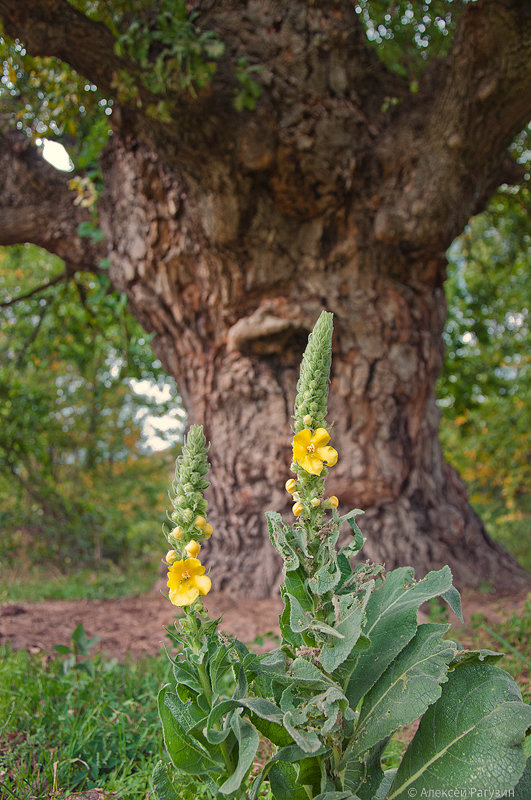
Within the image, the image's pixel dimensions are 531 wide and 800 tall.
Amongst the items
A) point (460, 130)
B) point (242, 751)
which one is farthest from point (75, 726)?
point (460, 130)

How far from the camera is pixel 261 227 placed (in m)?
3.88

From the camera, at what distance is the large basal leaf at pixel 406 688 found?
116 cm

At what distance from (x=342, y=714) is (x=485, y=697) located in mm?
315

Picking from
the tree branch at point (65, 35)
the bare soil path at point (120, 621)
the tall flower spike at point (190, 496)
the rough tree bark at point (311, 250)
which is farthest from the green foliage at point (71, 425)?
the tall flower spike at point (190, 496)

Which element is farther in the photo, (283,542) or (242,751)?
(283,542)

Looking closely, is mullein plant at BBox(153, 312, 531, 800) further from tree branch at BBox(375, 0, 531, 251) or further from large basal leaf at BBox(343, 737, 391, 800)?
tree branch at BBox(375, 0, 531, 251)

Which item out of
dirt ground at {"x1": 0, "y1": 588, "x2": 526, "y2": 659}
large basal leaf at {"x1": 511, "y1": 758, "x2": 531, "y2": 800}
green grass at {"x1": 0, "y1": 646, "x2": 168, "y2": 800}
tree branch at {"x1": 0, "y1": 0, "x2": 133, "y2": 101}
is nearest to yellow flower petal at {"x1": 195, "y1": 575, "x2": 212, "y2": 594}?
large basal leaf at {"x1": 511, "y1": 758, "x2": 531, "y2": 800}

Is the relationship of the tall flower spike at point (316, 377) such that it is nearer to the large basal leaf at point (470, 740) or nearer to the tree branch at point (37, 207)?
the large basal leaf at point (470, 740)

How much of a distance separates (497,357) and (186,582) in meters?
5.93

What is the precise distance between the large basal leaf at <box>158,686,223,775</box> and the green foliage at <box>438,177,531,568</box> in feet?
16.7

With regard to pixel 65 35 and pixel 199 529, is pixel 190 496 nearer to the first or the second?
pixel 199 529

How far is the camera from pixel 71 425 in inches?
317

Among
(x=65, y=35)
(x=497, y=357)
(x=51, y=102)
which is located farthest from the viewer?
(x=497, y=357)

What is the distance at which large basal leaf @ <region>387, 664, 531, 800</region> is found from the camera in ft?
3.59
